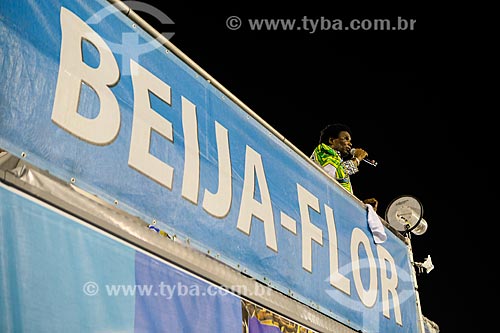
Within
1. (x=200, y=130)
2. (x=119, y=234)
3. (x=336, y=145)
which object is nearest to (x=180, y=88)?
(x=200, y=130)

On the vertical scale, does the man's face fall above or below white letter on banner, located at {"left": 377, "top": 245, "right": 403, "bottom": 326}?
above

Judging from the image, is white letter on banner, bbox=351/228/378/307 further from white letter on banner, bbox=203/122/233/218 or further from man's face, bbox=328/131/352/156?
white letter on banner, bbox=203/122/233/218

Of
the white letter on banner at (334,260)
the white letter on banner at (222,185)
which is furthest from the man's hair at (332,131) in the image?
the white letter on banner at (222,185)

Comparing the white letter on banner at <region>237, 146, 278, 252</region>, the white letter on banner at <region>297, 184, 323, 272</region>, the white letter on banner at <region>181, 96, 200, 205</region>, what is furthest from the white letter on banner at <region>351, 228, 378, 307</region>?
the white letter on banner at <region>181, 96, 200, 205</region>

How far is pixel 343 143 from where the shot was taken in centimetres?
672

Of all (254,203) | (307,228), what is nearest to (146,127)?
(254,203)

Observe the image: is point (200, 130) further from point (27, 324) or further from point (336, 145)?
point (336, 145)

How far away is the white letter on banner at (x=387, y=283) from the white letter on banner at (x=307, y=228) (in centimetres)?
108

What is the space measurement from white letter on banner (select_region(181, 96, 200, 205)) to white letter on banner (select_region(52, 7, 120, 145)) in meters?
0.55

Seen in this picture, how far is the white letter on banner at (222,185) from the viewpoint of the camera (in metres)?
3.78

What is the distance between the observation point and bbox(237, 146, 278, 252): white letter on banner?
160 inches

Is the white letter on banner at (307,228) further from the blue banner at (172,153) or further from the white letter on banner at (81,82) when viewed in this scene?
the white letter on banner at (81,82)

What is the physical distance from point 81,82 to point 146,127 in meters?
0.49

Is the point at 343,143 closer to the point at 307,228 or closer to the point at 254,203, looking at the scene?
the point at 307,228
